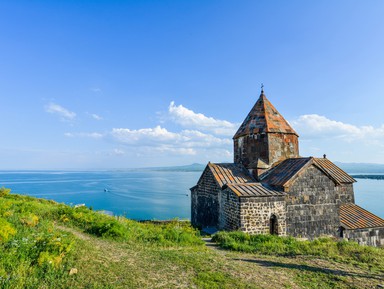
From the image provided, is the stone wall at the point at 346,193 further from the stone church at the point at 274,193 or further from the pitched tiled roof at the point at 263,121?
the pitched tiled roof at the point at 263,121

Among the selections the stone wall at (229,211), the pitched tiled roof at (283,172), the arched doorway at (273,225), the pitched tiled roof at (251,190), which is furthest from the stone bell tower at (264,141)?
the arched doorway at (273,225)

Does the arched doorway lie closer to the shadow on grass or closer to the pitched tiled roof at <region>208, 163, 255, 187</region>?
the pitched tiled roof at <region>208, 163, 255, 187</region>

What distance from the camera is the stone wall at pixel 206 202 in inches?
614

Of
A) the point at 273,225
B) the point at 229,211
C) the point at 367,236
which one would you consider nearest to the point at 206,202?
the point at 229,211

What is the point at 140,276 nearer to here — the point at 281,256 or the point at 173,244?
the point at 173,244

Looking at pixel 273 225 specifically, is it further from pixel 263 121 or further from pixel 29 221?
pixel 29 221

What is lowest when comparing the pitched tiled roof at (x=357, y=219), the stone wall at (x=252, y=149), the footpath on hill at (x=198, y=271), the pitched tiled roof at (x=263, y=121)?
the pitched tiled roof at (x=357, y=219)

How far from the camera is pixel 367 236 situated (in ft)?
48.8

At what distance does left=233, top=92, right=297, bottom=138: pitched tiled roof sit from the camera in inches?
663

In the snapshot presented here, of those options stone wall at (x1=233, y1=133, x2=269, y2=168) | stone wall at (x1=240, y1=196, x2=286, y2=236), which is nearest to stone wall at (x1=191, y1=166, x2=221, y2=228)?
stone wall at (x1=240, y1=196, x2=286, y2=236)

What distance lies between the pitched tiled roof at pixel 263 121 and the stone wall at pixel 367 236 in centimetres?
737

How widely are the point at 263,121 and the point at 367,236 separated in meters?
9.91

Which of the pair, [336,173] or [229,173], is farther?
[336,173]

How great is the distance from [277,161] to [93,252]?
13.3m
